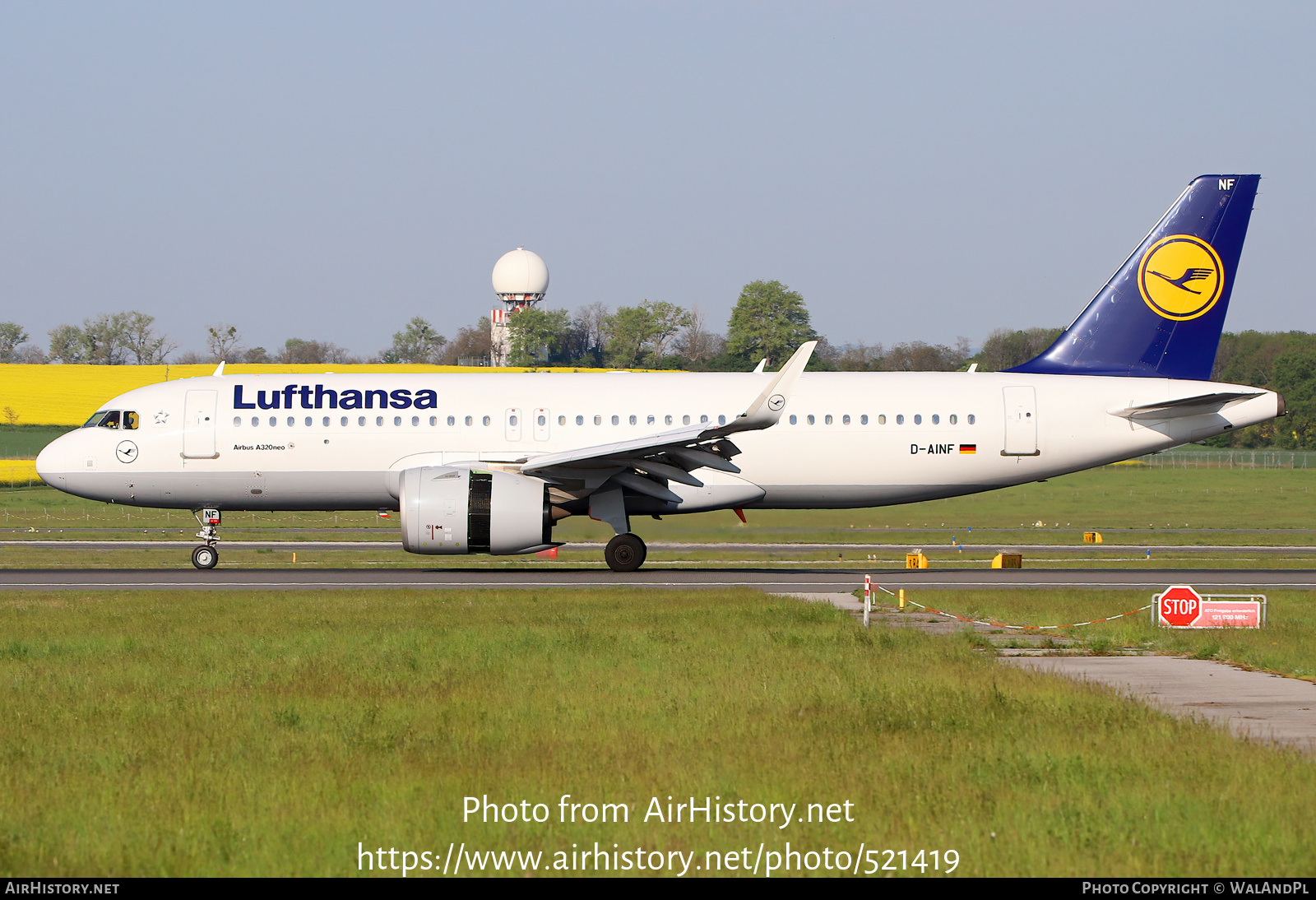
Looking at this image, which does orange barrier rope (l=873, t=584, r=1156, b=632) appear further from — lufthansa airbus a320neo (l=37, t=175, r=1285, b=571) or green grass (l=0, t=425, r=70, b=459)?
green grass (l=0, t=425, r=70, b=459)

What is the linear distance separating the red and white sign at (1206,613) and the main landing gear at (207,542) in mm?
19731

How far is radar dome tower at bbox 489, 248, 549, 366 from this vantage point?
116250 millimetres

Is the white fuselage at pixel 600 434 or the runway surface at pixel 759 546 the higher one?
the white fuselage at pixel 600 434

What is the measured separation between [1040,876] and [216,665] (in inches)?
380

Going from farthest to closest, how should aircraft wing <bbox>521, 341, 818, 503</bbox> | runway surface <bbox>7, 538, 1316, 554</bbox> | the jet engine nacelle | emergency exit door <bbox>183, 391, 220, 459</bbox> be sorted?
runway surface <bbox>7, 538, 1316, 554</bbox>, emergency exit door <bbox>183, 391, 220, 459</bbox>, the jet engine nacelle, aircraft wing <bbox>521, 341, 818, 503</bbox>

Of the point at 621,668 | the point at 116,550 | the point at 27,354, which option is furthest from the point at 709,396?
the point at 27,354

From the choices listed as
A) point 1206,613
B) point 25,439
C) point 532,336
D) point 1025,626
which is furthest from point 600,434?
point 532,336

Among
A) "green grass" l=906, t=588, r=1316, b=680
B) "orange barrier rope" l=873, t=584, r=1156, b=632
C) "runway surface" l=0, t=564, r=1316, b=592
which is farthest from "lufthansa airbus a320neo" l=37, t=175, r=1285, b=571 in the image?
"orange barrier rope" l=873, t=584, r=1156, b=632

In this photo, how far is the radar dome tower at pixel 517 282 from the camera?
116250 millimetres

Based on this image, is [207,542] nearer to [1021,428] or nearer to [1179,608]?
[1021,428]

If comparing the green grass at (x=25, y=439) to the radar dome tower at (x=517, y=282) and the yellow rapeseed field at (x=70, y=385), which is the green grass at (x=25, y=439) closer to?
the yellow rapeseed field at (x=70, y=385)

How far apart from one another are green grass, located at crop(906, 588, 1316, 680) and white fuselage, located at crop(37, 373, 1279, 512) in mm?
5698

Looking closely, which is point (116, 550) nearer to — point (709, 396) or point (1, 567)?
point (1, 567)

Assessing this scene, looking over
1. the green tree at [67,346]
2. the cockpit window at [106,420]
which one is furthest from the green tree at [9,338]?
the cockpit window at [106,420]
